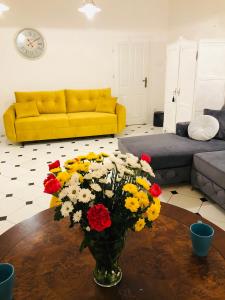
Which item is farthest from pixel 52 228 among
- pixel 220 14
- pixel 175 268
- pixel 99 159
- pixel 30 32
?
pixel 30 32

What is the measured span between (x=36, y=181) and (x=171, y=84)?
3.25 metres

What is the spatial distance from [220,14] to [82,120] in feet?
10.2

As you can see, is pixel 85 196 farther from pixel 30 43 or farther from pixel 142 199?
pixel 30 43

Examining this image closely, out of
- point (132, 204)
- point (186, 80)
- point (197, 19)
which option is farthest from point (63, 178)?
point (197, 19)

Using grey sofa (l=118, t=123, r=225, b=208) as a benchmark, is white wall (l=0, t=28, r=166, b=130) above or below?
above

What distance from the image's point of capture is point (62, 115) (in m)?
5.42

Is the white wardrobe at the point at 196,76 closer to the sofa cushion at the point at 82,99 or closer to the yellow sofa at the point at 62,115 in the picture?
the yellow sofa at the point at 62,115

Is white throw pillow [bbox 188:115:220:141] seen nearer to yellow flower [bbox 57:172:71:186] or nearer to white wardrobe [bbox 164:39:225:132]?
white wardrobe [bbox 164:39:225:132]

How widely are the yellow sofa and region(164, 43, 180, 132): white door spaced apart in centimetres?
93

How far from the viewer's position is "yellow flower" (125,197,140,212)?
0.88 metres

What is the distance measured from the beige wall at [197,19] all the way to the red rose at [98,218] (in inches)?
179

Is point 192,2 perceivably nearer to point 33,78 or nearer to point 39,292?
point 33,78

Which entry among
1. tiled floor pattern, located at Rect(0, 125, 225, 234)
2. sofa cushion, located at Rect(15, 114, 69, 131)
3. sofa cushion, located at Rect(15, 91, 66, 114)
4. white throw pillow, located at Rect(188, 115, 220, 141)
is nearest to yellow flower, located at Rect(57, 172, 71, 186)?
tiled floor pattern, located at Rect(0, 125, 225, 234)

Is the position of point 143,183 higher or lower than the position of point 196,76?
lower
